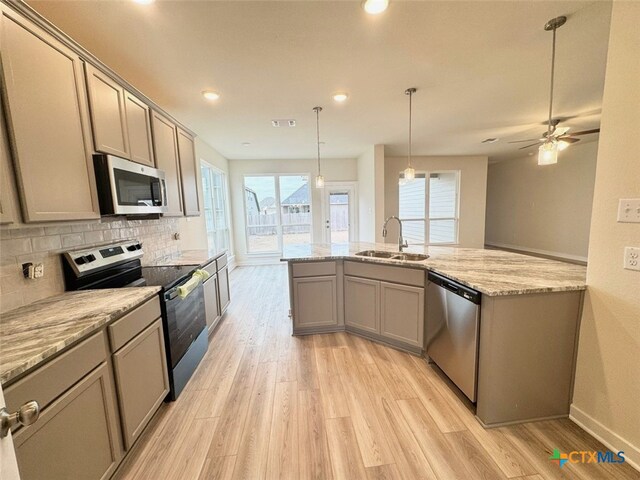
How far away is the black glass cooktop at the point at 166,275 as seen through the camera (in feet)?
6.35

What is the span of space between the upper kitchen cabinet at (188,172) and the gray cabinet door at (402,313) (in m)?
2.46

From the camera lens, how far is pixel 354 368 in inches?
89.4

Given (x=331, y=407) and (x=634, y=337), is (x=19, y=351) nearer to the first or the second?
(x=331, y=407)

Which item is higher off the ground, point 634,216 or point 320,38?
point 320,38

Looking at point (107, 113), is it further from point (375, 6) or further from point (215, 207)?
point (215, 207)

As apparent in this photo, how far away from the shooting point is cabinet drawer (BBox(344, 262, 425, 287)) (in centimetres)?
228

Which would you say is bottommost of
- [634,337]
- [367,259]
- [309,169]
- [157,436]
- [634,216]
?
[157,436]

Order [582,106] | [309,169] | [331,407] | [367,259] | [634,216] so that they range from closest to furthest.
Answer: [634,216], [331,407], [367,259], [582,106], [309,169]

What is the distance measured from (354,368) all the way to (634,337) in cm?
175

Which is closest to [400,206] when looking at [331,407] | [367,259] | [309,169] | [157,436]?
[309,169]

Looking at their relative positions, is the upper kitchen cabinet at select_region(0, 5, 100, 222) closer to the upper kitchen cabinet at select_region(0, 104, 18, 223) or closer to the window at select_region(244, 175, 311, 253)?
the upper kitchen cabinet at select_region(0, 104, 18, 223)

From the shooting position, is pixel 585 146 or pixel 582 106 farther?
pixel 585 146

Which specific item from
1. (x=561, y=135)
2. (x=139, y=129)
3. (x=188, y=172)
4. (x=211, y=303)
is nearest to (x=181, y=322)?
(x=211, y=303)

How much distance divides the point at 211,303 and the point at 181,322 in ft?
2.73
